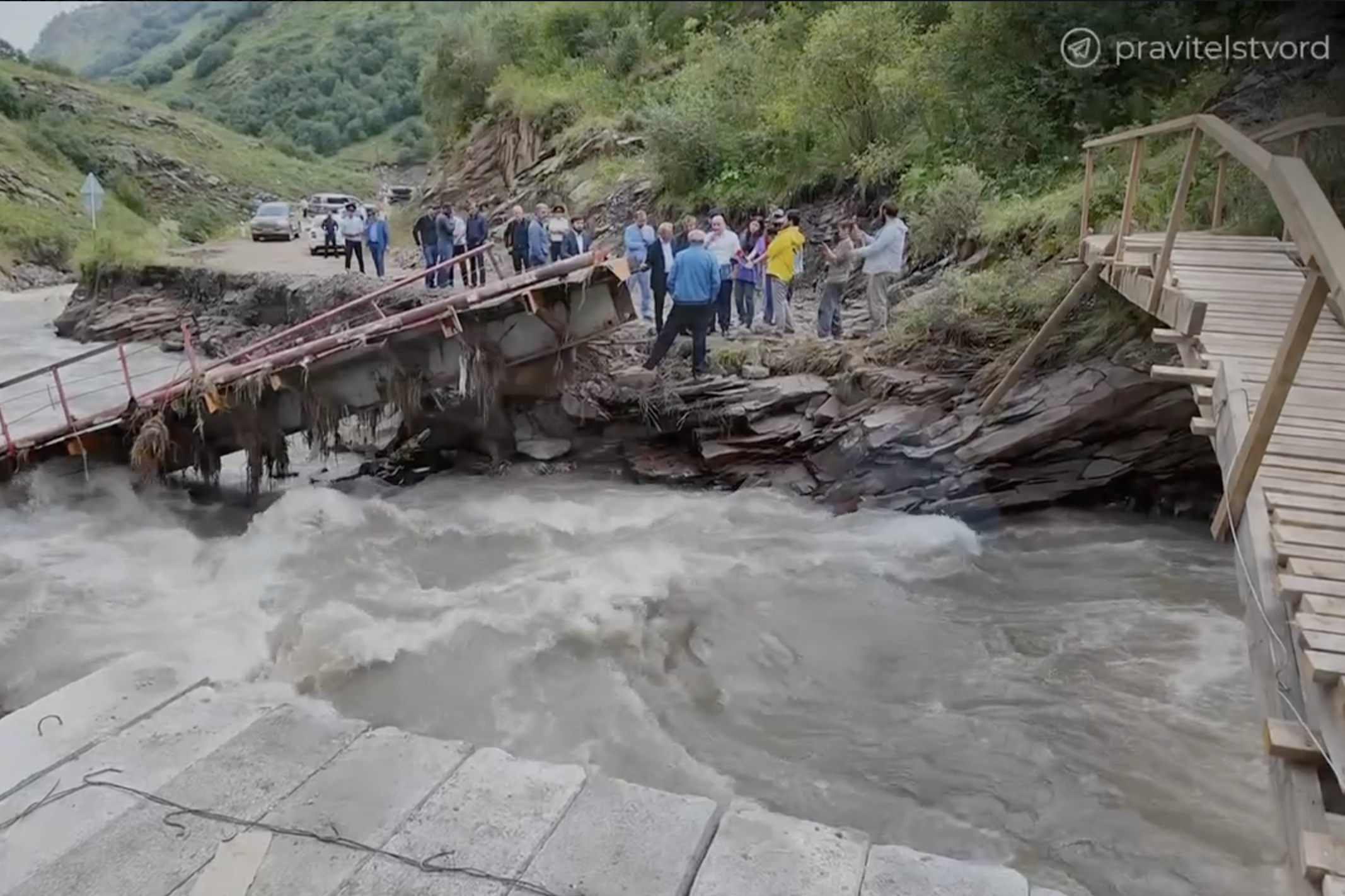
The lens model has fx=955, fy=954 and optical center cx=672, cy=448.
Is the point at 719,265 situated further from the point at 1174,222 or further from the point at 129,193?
the point at 129,193

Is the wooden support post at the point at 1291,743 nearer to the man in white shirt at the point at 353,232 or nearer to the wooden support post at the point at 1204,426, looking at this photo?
the wooden support post at the point at 1204,426

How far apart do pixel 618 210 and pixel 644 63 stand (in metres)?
6.65

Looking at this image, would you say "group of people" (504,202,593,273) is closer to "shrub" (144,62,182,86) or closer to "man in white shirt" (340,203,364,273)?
"man in white shirt" (340,203,364,273)

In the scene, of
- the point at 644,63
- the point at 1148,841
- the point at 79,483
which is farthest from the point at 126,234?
the point at 1148,841

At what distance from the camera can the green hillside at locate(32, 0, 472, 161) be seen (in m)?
10.1

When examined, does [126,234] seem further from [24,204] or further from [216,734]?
[216,734]

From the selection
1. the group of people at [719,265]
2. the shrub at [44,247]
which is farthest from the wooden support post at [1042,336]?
the shrub at [44,247]

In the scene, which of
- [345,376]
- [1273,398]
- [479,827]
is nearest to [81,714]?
[479,827]

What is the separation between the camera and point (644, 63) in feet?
75.6

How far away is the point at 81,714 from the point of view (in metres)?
3.96

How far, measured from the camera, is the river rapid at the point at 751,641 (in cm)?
545

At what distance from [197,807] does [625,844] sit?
4.97 feet

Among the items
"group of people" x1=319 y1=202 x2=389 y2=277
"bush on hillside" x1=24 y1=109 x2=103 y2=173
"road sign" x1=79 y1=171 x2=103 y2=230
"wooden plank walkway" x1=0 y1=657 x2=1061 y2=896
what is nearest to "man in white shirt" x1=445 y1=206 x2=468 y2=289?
"group of people" x1=319 y1=202 x2=389 y2=277

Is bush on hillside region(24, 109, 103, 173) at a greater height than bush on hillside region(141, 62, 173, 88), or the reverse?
bush on hillside region(141, 62, 173, 88)
